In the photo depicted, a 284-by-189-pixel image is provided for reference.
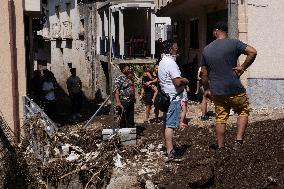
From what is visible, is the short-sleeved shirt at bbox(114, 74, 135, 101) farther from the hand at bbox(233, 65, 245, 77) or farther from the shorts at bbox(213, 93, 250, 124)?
the hand at bbox(233, 65, 245, 77)

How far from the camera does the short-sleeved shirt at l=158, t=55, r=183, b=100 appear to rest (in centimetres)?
710

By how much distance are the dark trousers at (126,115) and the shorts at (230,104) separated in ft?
10.2

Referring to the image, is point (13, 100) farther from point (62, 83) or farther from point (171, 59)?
point (62, 83)

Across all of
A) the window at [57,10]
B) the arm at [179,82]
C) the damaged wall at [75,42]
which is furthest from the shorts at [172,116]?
the window at [57,10]

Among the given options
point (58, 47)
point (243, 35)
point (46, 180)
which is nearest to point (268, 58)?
point (243, 35)

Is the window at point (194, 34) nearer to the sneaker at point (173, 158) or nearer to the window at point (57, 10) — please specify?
the window at point (57, 10)

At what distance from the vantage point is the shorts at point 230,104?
6.55 meters

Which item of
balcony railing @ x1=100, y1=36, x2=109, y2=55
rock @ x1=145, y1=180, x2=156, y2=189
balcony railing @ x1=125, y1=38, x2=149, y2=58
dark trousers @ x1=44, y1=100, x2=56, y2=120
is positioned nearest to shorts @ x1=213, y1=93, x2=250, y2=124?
rock @ x1=145, y1=180, x2=156, y2=189

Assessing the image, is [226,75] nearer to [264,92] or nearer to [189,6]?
[264,92]

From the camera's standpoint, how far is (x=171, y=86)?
714 cm

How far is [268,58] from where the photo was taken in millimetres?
13258

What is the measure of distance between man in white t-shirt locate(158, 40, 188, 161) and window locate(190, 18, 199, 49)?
12013 mm

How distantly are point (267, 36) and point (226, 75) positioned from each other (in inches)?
281

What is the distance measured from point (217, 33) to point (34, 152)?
3.56 m
